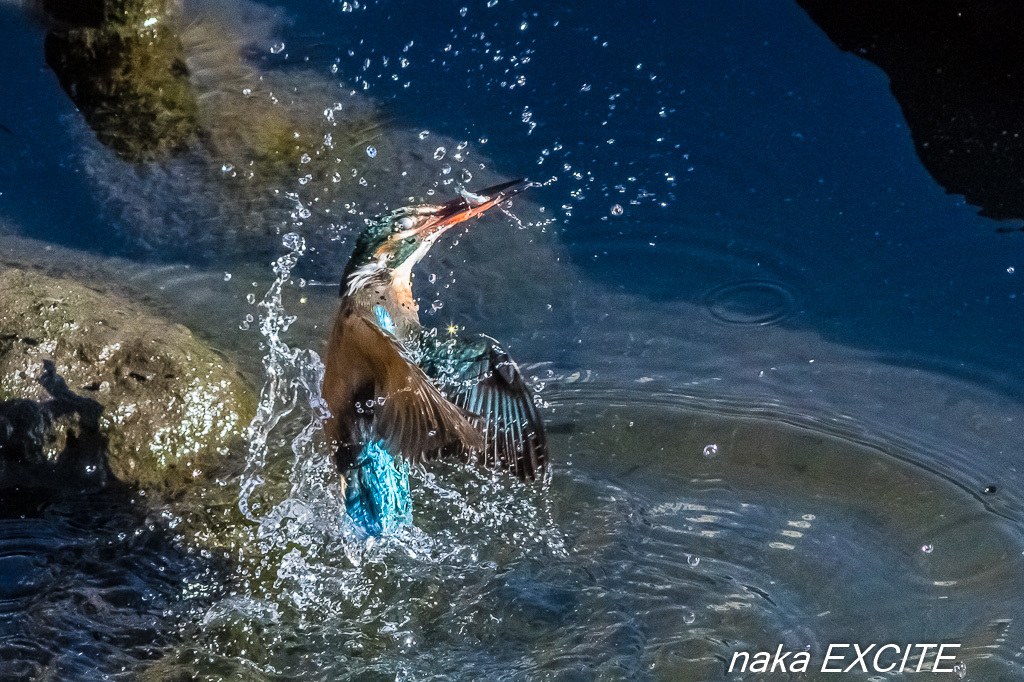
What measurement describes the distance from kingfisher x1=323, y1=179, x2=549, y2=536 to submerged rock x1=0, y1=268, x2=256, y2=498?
55 centimetres

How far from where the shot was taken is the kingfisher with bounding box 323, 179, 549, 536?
139 inches

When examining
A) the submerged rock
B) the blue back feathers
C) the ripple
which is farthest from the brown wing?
the ripple

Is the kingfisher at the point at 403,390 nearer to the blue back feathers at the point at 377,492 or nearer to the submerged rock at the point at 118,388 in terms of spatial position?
the blue back feathers at the point at 377,492

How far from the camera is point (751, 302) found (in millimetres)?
5246

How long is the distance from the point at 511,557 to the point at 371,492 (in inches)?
24.9

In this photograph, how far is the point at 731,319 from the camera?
17.0 feet

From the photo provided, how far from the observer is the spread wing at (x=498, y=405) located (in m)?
3.82

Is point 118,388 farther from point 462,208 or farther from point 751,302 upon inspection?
point 751,302

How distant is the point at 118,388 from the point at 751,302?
3093mm

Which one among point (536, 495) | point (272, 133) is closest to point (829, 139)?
point (536, 495)

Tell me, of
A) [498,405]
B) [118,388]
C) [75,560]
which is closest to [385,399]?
[498,405]

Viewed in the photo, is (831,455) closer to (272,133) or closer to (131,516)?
(131,516)

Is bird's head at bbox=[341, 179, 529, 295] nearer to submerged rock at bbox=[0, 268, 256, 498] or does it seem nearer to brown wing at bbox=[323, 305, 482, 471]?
brown wing at bbox=[323, 305, 482, 471]

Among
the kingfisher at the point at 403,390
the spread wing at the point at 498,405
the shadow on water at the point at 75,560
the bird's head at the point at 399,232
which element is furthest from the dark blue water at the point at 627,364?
the bird's head at the point at 399,232
